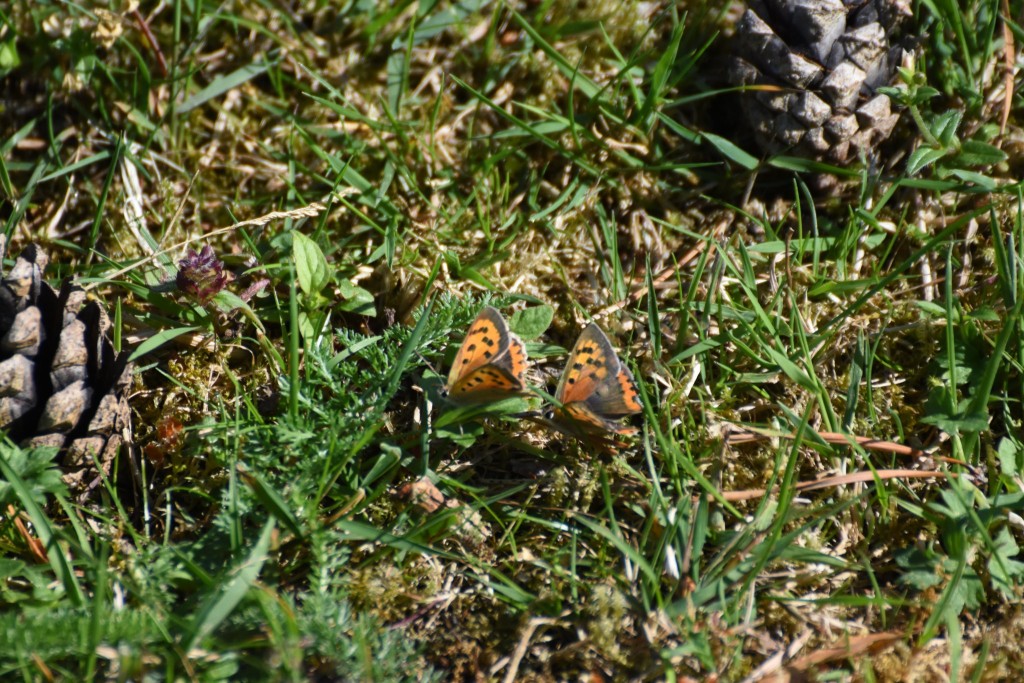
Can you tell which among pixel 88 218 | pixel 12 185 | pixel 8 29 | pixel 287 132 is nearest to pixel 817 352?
pixel 287 132

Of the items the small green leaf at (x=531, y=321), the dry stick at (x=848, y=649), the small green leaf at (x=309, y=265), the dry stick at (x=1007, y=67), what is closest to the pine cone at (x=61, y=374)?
the small green leaf at (x=309, y=265)

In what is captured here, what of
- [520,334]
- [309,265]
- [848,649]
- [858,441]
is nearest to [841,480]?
[858,441]

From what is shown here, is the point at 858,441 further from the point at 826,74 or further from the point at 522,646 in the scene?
the point at 826,74

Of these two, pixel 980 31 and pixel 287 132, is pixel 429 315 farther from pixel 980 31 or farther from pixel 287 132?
pixel 980 31

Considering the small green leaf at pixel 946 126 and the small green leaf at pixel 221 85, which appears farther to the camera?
the small green leaf at pixel 221 85

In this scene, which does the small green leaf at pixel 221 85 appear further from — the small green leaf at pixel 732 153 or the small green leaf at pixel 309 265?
the small green leaf at pixel 732 153
